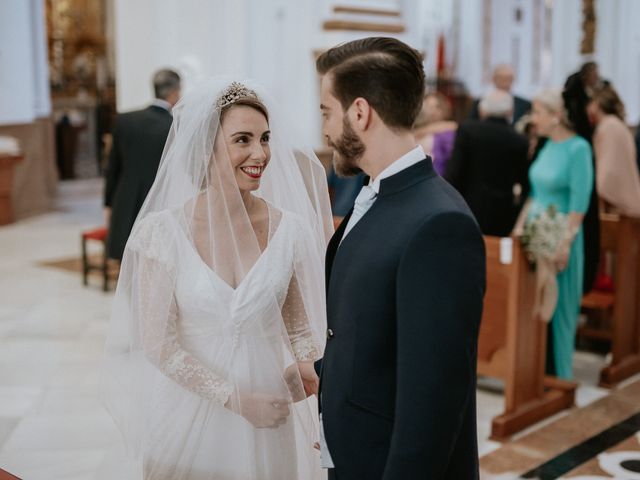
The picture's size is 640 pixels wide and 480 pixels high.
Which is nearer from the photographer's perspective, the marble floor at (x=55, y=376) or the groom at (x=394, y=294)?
the groom at (x=394, y=294)

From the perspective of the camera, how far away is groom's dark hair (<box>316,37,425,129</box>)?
6.40 feet

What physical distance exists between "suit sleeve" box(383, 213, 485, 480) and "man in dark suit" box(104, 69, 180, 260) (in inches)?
166

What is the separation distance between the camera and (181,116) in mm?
2613

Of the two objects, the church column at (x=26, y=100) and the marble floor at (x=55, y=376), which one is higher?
the church column at (x=26, y=100)

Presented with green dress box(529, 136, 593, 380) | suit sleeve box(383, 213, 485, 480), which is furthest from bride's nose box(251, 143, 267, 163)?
green dress box(529, 136, 593, 380)

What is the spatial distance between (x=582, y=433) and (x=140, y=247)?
10.3 feet

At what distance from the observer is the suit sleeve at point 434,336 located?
1.82 meters

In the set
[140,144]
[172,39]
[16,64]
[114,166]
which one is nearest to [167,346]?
[140,144]

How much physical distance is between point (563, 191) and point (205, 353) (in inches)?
134

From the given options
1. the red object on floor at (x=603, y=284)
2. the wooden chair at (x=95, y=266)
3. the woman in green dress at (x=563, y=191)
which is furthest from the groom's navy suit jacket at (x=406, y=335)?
the wooden chair at (x=95, y=266)

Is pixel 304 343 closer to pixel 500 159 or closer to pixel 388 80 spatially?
pixel 388 80

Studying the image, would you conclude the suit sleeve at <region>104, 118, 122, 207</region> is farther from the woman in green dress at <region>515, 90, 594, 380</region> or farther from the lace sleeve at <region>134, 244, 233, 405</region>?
the lace sleeve at <region>134, 244, 233, 405</region>

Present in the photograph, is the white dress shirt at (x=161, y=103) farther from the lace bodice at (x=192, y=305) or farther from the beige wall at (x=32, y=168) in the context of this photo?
the beige wall at (x=32, y=168)

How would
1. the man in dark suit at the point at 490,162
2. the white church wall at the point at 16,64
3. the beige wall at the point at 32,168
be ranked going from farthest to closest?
the beige wall at the point at 32,168 → the white church wall at the point at 16,64 → the man in dark suit at the point at 490,162
